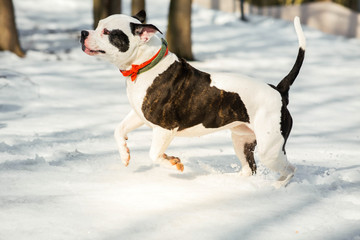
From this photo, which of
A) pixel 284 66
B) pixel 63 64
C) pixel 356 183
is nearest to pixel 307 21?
pixel 284 66

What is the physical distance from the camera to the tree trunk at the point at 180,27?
441 inches

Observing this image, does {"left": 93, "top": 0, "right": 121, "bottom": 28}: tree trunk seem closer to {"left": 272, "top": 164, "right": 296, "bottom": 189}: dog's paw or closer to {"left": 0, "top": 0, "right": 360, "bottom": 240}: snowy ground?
{"left": 0, "top": 0, "right": 360, "bottom": 240}: snowy ground

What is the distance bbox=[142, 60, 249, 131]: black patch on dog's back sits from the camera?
380 cm

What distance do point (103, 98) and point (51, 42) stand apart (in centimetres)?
644

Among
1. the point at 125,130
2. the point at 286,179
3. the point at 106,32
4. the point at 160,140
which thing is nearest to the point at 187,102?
the point at 160,140

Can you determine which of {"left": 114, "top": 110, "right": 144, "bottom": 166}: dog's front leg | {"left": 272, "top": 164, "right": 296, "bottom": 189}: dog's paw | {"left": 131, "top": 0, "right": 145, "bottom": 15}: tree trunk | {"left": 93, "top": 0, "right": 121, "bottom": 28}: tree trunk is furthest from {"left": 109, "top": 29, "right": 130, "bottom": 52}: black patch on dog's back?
{"left": 131, "top": 0, "right": 145, "bottom": 15}: tree trunk

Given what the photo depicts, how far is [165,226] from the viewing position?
3.33 metres

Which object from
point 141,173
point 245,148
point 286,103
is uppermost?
point 286,103

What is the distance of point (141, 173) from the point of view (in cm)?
450

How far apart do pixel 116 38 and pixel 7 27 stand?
791cm

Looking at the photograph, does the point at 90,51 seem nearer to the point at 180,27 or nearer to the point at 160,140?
the point at 160,140

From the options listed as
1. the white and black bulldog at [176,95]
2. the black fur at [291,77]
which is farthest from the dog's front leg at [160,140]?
the black fur at [291,77]

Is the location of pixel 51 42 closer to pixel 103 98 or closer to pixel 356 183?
pixel 103 98

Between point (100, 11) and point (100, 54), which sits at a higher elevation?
point (100, 54)
